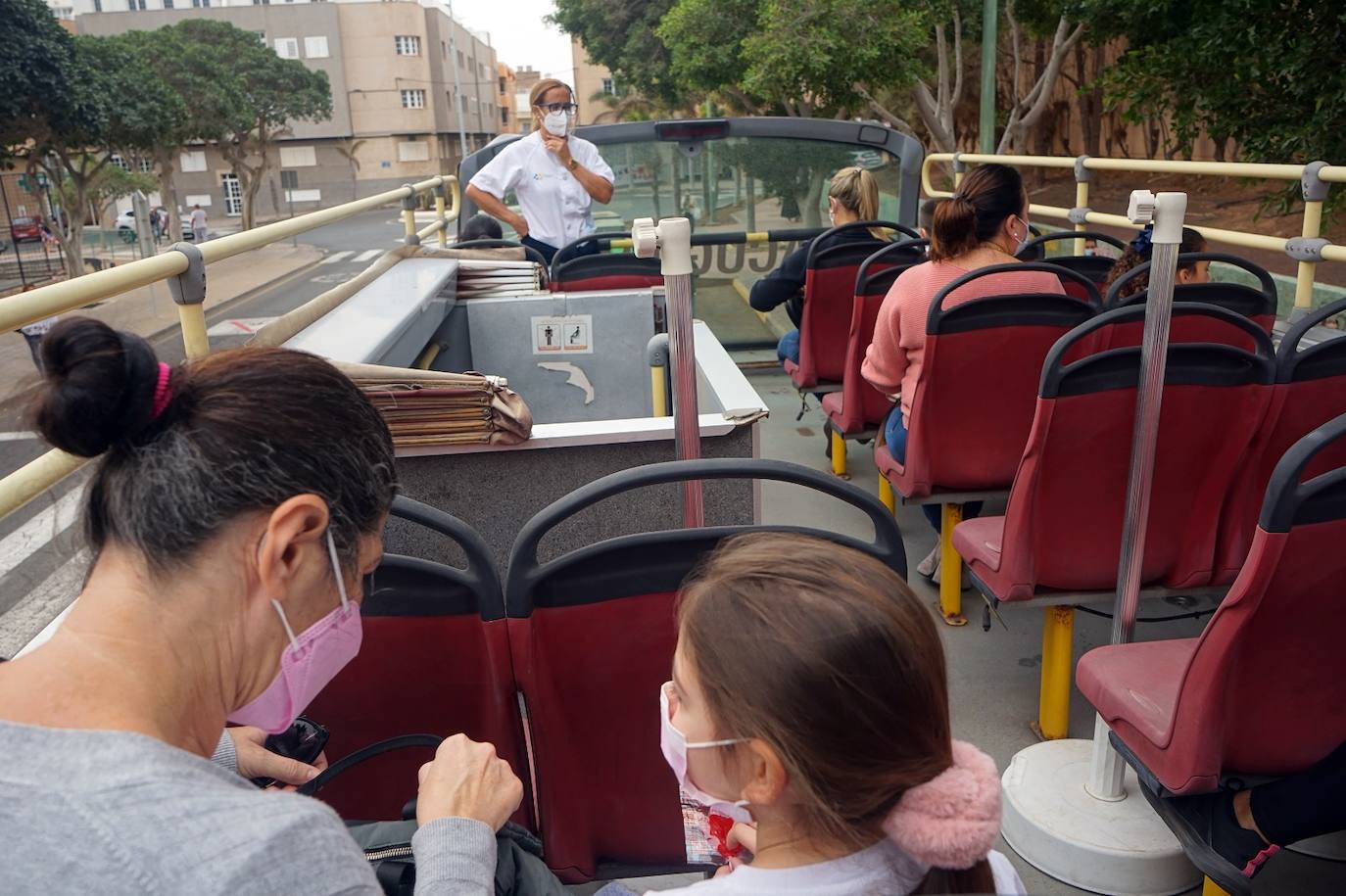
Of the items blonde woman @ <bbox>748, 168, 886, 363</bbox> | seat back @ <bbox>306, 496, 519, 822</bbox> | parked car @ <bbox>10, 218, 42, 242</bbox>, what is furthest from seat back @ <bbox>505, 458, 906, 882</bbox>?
parked car @ <bbox>10, 218, 42, 242</bbox>

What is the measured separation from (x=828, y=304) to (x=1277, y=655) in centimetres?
298

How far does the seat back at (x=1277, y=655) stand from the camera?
1.54 metres

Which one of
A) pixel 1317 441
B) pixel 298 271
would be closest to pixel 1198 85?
pixel 1317 441

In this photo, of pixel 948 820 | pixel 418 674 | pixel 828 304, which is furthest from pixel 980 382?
pixel 948 820

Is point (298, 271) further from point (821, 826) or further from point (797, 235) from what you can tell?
point (821, 826)

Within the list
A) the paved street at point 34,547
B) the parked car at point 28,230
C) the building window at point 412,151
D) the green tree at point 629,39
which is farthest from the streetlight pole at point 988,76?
the building window at point 412,151

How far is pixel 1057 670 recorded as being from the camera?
2.66 meters

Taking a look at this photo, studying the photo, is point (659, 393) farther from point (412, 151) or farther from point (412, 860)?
point (412, 151)

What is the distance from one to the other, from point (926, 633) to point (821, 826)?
0.72ft

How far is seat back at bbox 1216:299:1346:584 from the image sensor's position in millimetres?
2354

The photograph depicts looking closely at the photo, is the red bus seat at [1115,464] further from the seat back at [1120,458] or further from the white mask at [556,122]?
the white mask at [556,122]

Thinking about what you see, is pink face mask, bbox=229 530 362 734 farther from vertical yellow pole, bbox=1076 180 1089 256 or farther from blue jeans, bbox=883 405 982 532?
vertical yellow pole, bbox=1076 180 1089 256

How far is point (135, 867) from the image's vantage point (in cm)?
88

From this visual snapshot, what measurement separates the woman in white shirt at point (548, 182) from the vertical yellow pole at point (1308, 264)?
10.8 ft
